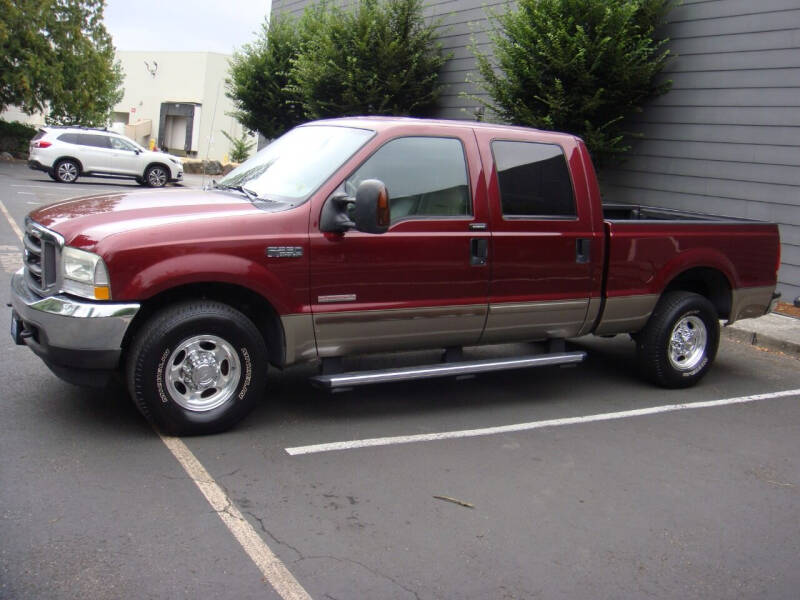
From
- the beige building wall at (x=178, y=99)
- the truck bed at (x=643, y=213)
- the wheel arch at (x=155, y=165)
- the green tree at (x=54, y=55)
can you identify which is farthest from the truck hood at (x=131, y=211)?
the beige building wall at (x=178, y=99)

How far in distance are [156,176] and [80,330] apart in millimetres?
21376

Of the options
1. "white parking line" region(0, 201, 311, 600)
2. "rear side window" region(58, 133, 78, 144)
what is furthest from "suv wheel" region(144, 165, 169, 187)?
"white parking line" region(0, 201, 311, 600)

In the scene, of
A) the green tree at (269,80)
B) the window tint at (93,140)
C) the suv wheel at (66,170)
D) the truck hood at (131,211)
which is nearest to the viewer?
the truck hood at (131,211)

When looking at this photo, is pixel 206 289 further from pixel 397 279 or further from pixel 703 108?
pixel 703 108

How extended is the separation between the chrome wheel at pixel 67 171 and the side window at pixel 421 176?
20084 mm

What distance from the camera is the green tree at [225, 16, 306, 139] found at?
18.9m

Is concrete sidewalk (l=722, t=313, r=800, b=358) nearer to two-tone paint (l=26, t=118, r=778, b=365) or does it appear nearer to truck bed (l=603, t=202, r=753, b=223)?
truck bed (l=603, t=202, r=753, b=223)

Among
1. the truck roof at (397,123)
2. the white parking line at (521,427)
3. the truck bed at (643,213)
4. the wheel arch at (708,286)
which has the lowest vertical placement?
the white parking line at (521,427)

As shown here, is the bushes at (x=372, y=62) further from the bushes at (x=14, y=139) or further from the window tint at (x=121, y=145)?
the bushes at (x=14, y=139)

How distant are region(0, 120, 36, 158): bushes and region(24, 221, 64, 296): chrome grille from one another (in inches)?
1189

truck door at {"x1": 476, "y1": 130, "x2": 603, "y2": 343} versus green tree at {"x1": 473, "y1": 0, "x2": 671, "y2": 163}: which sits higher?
green tree at {"x1": 473, "y1": 0, "x2": 671, "y2": 163}

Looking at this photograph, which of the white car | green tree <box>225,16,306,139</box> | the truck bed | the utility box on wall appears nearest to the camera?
the truck bed

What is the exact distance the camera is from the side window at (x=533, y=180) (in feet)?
19.7

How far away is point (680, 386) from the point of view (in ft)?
23.2
